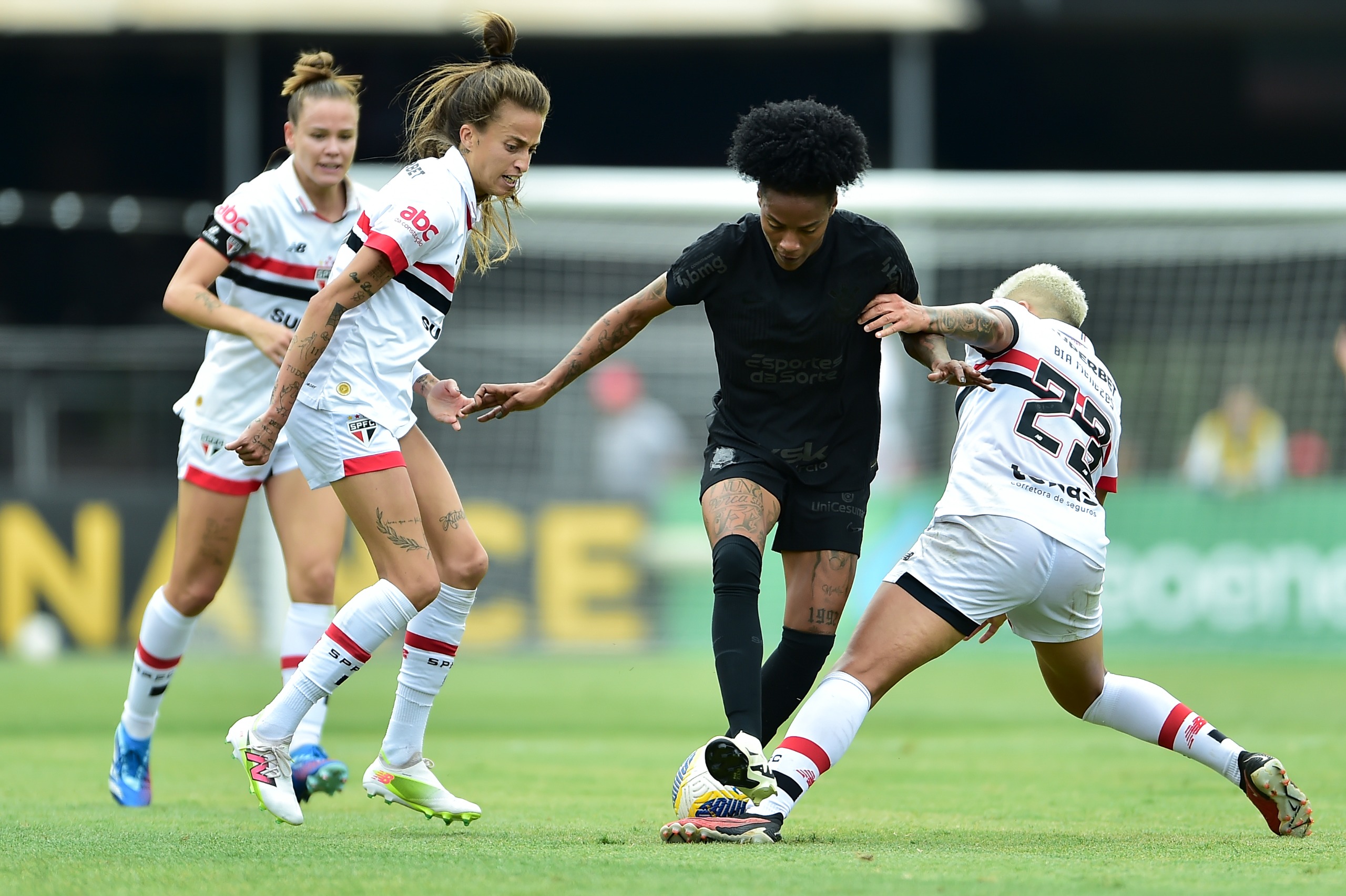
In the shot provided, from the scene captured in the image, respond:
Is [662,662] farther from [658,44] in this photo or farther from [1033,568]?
[658,44]

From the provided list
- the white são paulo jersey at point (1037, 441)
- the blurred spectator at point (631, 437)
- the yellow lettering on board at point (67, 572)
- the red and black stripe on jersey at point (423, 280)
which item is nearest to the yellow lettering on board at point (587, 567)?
the blurred spectator at point (631, 437)

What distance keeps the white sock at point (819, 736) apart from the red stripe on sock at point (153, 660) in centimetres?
271

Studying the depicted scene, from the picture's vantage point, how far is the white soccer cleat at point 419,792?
197 inches

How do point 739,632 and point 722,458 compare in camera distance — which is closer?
point 739,632

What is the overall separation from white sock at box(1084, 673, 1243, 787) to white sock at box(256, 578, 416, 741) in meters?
2.28

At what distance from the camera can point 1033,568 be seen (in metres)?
4.80

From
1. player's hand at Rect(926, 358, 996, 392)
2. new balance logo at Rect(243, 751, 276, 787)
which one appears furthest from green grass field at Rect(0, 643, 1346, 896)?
player's hand at Rect(926, 358, 996, 392)

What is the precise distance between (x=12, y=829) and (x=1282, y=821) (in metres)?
3.87

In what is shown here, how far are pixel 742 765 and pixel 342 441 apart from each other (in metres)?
1.67

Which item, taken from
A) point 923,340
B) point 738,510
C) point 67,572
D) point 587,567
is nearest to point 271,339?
point 738,510

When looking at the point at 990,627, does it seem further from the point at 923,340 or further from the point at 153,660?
the point at 153,660

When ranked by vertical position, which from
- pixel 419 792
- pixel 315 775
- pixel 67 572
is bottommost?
pixel 67 572

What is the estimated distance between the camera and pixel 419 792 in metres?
5.03

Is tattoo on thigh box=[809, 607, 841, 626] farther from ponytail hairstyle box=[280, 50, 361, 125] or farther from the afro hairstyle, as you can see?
ponytail hairstyle box=[280, 50, 361, 125]
